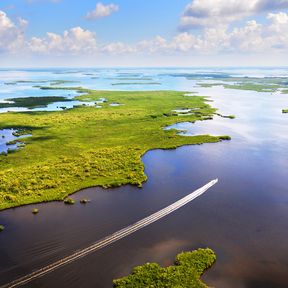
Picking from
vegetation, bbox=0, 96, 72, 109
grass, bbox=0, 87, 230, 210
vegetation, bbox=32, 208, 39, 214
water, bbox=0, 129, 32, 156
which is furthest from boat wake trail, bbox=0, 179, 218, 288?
vegetation, bbox=0, 96, 72, 109

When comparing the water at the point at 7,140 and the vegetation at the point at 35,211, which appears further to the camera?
the water at the point at 7,140

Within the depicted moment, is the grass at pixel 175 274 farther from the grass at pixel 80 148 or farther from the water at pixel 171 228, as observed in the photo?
the grass at pixel 80 148

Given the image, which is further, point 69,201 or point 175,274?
point 69,201

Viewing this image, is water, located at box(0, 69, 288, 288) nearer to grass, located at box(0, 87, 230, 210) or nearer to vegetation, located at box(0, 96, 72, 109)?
grass, located at box(0, 87, 230, 210)

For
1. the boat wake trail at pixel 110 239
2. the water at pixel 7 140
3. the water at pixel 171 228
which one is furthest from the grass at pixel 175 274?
the water at pixel 7 140

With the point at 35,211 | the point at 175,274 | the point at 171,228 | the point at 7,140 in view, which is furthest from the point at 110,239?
the point at 7,140

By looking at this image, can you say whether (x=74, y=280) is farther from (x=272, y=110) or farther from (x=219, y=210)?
(x=272, y=110)

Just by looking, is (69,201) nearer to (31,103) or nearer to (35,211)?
(35,211)
